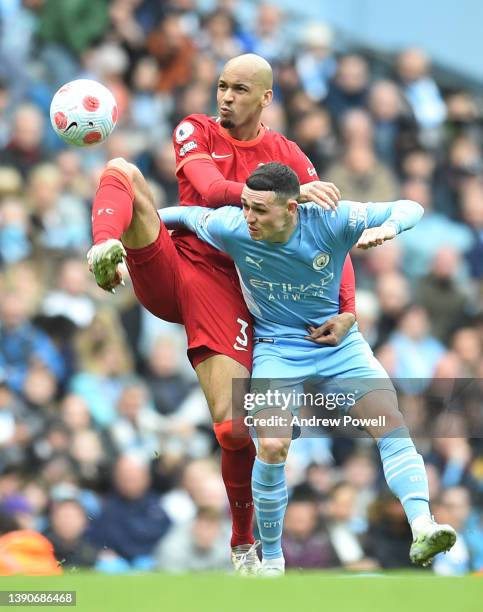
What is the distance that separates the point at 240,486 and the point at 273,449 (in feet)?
2.15

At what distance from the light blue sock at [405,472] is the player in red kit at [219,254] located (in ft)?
2.20

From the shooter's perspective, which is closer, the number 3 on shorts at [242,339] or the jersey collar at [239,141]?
the number 3 on shorts at [242,339]

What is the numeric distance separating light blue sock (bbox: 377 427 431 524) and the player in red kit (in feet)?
2.20

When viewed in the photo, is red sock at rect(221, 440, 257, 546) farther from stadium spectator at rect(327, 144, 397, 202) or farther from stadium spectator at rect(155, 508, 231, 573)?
stadium spectator at rect(327, 144, 397, 202)

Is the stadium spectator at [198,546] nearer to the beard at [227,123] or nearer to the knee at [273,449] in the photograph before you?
the knee at [273,449]

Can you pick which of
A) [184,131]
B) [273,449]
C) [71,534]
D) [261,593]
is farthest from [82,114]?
[71,534]

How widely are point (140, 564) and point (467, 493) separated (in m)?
2.71

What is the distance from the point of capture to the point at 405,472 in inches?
309

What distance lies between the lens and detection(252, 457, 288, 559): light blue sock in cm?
795

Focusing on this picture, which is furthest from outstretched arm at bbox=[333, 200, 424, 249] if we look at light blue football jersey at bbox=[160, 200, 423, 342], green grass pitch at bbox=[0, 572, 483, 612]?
green grass pitch at bbox=[0, 572, 483, 612]

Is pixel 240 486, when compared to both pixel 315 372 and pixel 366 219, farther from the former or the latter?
pixel 366 219

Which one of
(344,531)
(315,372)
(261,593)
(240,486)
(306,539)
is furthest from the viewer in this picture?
(344,531)

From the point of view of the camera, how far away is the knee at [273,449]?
7871 millimetres

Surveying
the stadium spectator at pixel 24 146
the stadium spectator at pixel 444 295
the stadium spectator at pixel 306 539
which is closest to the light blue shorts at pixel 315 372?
the stadium spectator at pixel 306 539
